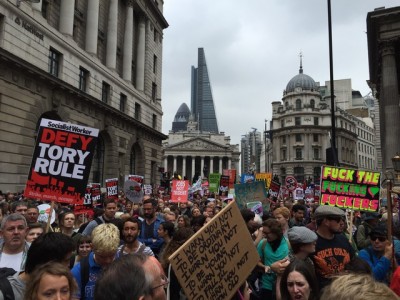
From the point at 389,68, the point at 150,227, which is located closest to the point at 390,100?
the point at 389,68

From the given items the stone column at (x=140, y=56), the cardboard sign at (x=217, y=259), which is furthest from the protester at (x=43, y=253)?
the stone column at (x=140, y=56)

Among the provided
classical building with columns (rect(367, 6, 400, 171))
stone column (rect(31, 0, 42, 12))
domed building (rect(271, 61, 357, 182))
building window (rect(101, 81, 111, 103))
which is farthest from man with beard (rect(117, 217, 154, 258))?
domed building (rect(271, 61, 357, 182))

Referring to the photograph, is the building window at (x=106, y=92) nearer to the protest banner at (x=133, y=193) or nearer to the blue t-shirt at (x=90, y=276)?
the protest banner at (x=133, y=193)

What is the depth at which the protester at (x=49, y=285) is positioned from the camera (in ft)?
8.00

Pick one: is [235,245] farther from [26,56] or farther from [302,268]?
[26,56]

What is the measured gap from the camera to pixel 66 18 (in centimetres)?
2208

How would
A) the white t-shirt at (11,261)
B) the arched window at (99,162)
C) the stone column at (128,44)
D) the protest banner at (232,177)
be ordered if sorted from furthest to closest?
1. the stone column at (128,44)
2. the arched window at (99,162)
3. the protest banner at (232,177)
4. the white t-shirt at (11,261)

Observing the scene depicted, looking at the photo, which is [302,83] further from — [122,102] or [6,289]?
[6,289]

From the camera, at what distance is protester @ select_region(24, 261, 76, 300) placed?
8.00 feet

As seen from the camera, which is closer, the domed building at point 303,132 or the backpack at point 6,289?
the backpack at point 6,289

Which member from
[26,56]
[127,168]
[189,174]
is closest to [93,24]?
[26,56]

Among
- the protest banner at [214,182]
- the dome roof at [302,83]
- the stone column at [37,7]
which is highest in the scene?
the dome roof at [302,83]

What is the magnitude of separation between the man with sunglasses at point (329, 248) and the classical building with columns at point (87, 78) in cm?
1517

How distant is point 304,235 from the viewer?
3.99 m
